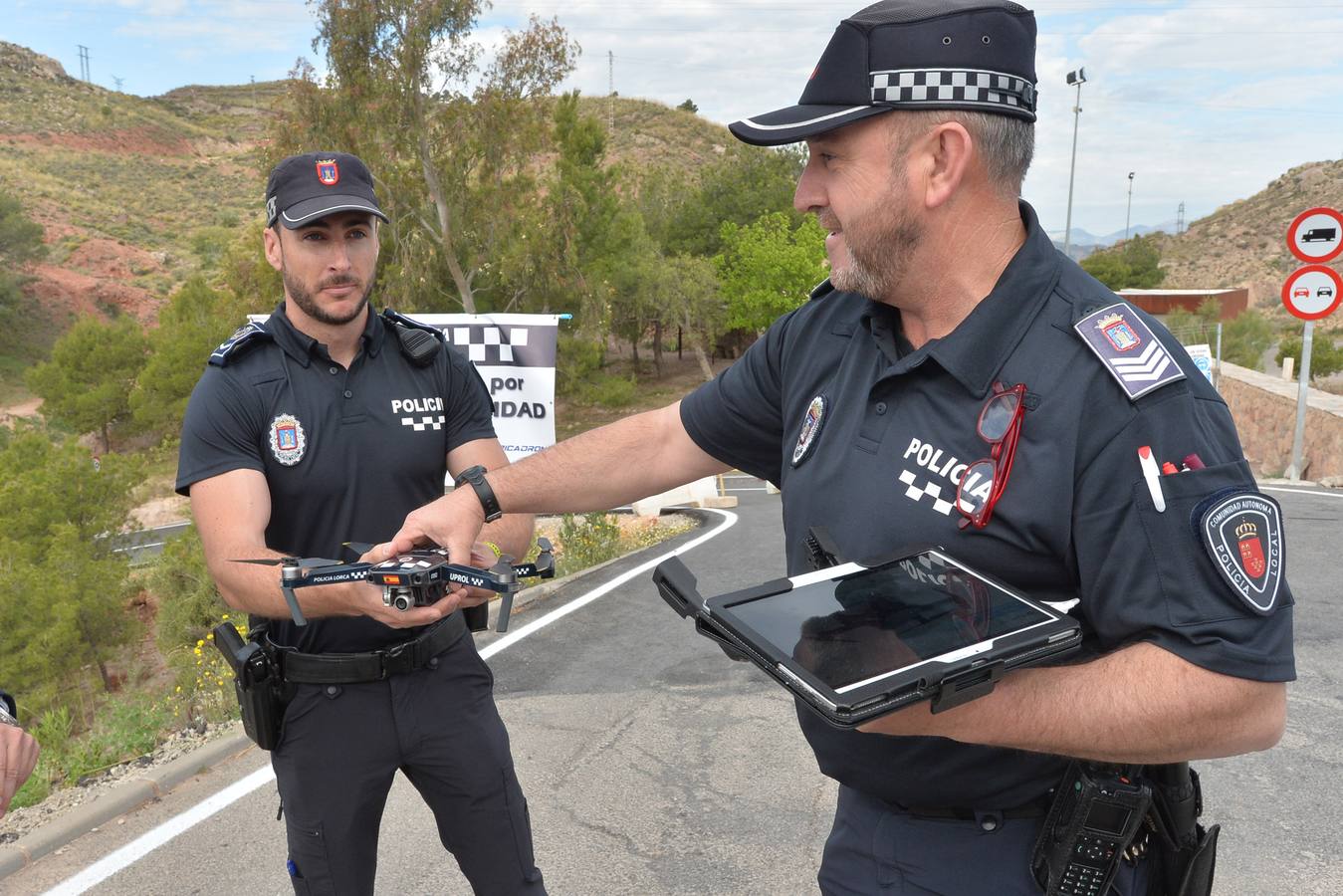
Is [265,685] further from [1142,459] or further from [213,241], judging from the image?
[213,241]

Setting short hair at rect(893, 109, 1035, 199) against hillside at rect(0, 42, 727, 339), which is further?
hillside at rect(0, 42, 727, 339)

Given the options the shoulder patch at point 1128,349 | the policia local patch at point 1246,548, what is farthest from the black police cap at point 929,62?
the policia local patch at point 1246,548

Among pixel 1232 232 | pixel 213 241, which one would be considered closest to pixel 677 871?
pixel 213 241

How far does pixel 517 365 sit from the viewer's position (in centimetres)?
835

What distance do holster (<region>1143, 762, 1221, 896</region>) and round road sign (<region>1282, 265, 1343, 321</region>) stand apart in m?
11.9

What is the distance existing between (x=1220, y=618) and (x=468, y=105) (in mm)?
28975

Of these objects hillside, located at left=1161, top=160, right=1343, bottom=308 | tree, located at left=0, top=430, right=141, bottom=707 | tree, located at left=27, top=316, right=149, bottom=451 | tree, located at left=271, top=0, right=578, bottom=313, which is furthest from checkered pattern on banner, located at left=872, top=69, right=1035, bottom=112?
hillside, located at left=1161, top=160, right=1343, bottom=308

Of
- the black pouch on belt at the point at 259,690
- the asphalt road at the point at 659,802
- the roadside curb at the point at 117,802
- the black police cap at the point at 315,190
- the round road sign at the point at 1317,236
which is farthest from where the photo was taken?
the round road sign at the point at 1317,236

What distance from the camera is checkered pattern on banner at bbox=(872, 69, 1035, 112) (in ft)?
5.37

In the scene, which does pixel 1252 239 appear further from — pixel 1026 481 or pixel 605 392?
pixel 1026 481

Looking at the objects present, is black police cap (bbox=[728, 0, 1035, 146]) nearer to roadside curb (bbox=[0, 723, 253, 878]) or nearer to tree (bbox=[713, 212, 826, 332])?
roadside curb (bbox=[0, 723, 253, 878])

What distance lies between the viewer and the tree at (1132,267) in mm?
56500

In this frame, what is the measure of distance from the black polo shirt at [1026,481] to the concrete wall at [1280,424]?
12727 millimetres

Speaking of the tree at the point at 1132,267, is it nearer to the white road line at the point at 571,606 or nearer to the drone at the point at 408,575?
the white road line at the point at 571,606
